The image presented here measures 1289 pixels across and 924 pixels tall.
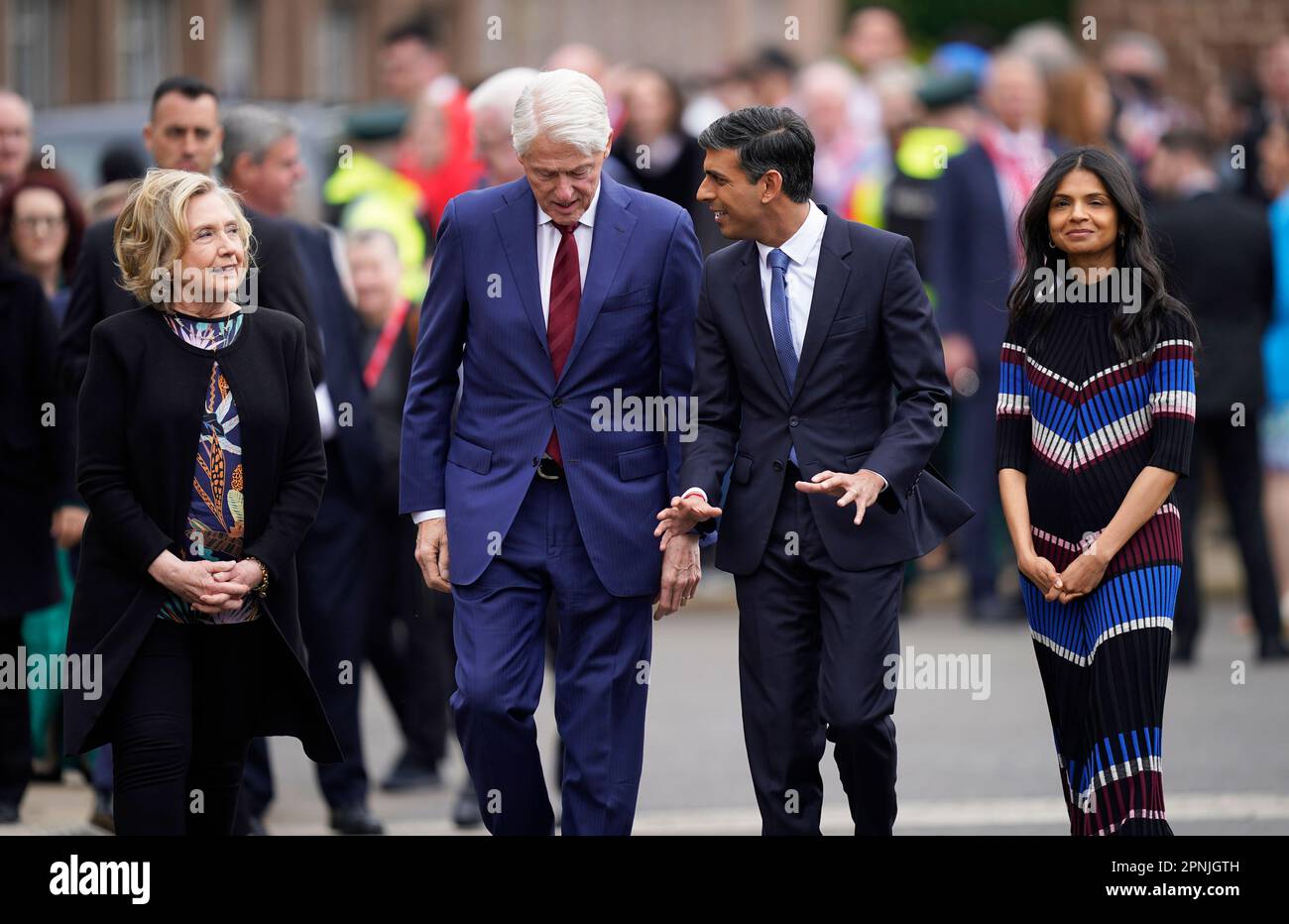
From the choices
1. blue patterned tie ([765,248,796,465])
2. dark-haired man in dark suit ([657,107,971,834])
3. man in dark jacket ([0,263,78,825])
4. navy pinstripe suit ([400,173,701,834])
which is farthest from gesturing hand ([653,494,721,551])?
man in dark jacket ([0,263,78,825])

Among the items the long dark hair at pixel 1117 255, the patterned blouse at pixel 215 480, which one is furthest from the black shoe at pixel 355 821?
the long dark hair at pixel 1117 255

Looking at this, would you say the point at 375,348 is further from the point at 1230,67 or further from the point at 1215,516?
the point at 1230,67

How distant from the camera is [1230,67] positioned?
20453 millimetres

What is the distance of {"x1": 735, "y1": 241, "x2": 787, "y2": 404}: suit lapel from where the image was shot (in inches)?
245

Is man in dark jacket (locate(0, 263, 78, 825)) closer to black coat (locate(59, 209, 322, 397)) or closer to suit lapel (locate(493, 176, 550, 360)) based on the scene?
black coat (locate(59, 209, 322, 397))

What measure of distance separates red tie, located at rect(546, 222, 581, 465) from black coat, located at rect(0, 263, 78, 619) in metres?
2.43

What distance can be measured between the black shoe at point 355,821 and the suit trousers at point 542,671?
1892 mm

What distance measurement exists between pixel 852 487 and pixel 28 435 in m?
3.48

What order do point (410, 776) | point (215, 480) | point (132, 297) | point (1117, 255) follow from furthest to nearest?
1. point (410, 776)
2. point (132, 297)
3. point (1117, 255)
4. point (215, 480)

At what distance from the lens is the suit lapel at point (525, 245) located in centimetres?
633

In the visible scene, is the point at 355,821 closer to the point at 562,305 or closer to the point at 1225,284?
the point at 562,305

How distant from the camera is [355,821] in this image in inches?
322

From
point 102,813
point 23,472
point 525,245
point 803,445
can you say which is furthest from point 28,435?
point 803,445
